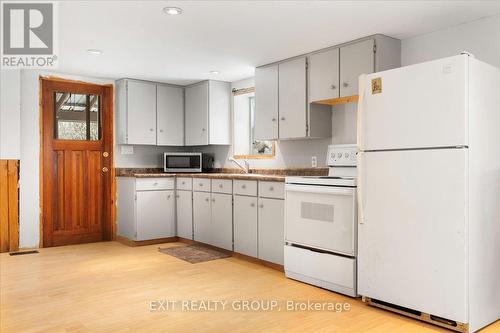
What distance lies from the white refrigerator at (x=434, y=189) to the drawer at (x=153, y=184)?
10.0ft

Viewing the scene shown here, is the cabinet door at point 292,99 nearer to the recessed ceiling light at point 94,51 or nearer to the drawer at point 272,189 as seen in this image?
the drawer at point 272,189

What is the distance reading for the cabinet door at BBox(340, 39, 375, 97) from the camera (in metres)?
3.59

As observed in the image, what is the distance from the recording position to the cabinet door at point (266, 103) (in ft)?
14.8

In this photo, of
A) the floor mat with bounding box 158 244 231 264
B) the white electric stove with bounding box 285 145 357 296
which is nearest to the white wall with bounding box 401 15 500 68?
the white electric stove with bounding box 285 145 357 296

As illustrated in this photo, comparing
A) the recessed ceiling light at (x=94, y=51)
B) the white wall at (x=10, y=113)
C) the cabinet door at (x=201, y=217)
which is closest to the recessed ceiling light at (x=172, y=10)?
the recessed ceiling light at (x=94, y=51)

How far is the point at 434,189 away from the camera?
2.63 meters

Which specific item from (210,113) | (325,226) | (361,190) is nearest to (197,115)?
(210,113)

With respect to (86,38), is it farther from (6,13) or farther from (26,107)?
(26,107)

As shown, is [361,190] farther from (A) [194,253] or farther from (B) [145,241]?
(B) [145,241]

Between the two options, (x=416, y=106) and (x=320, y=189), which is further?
(x=320, y=189)

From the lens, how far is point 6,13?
3.16 metres

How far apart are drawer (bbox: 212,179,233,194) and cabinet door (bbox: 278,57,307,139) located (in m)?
0.78

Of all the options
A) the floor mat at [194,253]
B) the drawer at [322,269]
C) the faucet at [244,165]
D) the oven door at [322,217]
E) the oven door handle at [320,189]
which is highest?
the faucet at [244,165]

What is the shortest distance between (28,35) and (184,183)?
245 centimetres
